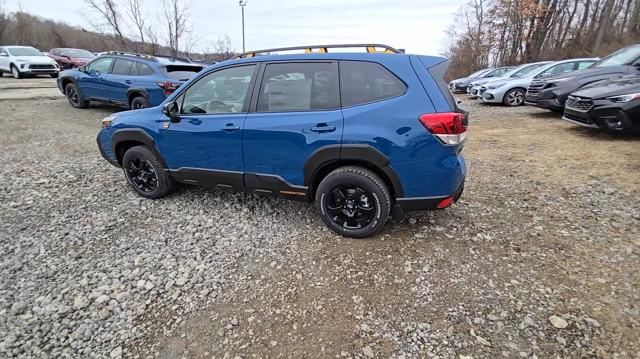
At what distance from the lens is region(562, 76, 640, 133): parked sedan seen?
215 inches

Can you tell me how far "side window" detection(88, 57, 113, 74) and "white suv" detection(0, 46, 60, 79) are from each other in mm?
10356

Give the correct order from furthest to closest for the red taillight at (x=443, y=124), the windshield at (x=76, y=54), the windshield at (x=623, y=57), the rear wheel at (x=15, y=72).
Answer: the windshield at (x=76, y=54) < the rear wheel at (x=15, y=72) < the windshield at (x=623, y=57) < the red taillight at (x=443, y=124)

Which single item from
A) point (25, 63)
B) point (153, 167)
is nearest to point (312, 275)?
point (153, 167)

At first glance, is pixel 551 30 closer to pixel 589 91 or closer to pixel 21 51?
pixel 589 91

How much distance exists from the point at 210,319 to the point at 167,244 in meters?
1.15

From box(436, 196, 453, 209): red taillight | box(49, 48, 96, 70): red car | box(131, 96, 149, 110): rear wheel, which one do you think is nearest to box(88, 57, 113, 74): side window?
box(131, 96, 149, 110): rear wheel

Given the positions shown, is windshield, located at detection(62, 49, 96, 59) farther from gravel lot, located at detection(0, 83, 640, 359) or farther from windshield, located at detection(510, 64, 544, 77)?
windshield, located at detection(510, 64, 544, 77)

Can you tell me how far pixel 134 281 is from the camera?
2.68 metres

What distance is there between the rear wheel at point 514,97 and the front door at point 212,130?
10829 mm

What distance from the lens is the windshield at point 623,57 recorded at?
23.8 feet

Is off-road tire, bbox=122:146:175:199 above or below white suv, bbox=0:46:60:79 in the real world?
below

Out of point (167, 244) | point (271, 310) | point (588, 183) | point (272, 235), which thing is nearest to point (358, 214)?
point (272, 235)

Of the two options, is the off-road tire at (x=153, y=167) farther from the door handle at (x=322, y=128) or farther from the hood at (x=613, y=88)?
the hood at (x=613, y=88)

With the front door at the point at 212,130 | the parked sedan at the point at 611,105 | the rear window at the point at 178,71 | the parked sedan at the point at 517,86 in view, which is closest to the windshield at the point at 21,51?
the rear window at the point at 178,71
